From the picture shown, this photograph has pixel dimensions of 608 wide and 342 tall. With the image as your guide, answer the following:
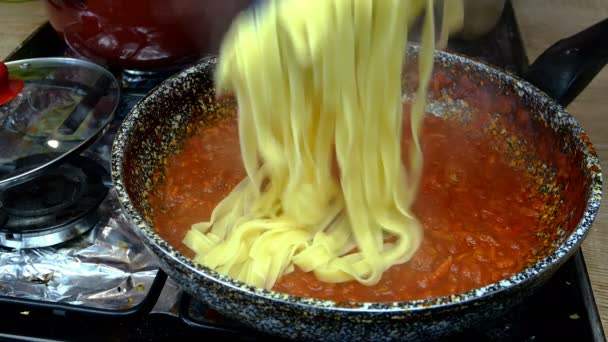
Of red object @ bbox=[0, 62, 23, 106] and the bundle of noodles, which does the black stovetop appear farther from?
red object @ bbox=[0, 62, 23, 106]

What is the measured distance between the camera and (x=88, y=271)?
3.86 ft

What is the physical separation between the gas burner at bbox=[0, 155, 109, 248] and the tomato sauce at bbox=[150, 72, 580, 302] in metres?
0.19

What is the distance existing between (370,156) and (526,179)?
410 millimetres

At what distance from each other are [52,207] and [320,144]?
2.04 feet

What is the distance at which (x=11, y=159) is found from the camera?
122 cm

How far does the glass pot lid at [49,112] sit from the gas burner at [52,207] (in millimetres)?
49

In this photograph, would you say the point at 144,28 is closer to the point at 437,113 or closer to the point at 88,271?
the point at 88,271

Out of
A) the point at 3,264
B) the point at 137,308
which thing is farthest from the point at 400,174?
the point at 3,264

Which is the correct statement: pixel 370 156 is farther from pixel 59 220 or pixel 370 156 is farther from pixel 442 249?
pixel 59 220

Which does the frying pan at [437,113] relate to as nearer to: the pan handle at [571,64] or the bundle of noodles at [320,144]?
the pan handle at [571,64]

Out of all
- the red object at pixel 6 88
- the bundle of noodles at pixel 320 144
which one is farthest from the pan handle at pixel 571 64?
the red object at pixel 6 88

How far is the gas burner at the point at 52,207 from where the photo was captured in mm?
1215

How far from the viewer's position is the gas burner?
47.8 inches

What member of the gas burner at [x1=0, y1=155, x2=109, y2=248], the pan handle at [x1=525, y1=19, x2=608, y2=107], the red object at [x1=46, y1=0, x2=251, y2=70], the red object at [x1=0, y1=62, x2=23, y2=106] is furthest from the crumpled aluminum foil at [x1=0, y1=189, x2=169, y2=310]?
the pan handle at [x1=525, y1=19, x2=608, y2=107]
